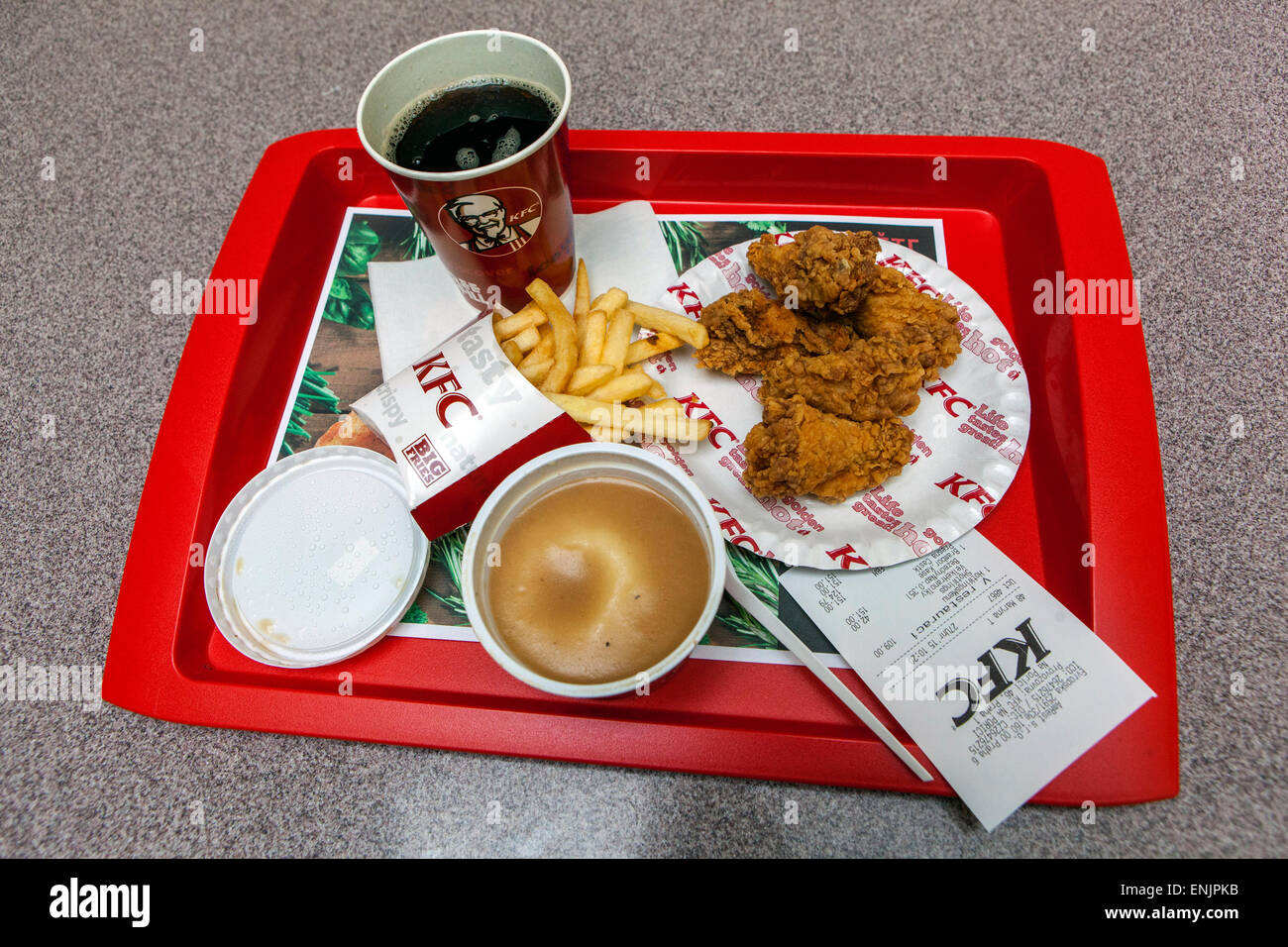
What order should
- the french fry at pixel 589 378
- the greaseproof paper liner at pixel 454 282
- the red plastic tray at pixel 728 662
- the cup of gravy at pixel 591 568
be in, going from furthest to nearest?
the greaseproof paper liner at pixel 454 282 → the french fry at pixel 589 378 → the red plastic tray at pixel 728 662 → the cup of gravy at pixel 591 568

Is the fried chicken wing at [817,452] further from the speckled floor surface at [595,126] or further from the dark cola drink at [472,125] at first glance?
the dark cola drink at [472,125]

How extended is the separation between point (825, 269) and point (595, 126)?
86cm

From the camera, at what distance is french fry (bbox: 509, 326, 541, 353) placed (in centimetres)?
110

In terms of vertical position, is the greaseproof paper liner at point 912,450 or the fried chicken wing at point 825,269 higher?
the fried chicken wing at point 825,269

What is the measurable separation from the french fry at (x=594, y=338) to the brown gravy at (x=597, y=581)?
0.26 m

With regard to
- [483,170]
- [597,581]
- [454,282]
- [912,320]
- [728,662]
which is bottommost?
[728,662]

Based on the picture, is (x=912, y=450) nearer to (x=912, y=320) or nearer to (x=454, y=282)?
(x=912, y=320)

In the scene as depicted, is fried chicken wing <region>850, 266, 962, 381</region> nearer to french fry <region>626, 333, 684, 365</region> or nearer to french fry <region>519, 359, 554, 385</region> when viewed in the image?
french fry <region>626, 333, 684, 365</region>

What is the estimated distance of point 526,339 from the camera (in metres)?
1.10

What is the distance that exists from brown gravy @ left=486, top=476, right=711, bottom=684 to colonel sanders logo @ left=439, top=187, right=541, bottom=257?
425mm

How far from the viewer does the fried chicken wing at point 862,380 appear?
1.07 metres

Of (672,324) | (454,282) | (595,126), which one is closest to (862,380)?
(672,324)

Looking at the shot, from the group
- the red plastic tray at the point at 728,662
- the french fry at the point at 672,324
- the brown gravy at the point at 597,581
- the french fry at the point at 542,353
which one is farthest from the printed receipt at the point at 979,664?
the french fry at the point at 542,353
